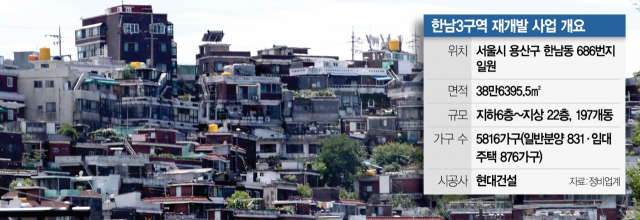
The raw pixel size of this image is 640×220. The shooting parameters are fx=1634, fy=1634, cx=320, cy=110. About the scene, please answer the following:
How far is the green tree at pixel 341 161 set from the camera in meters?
99.4

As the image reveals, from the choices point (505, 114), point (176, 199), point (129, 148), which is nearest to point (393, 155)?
point (129, 148)

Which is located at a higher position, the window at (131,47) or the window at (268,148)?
the window at (131,47)

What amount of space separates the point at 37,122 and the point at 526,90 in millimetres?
63834

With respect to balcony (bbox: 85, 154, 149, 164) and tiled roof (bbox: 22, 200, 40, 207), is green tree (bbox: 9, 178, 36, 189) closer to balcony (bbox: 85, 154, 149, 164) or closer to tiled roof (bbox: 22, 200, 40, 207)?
tiled roof (bbox: 22, 200, 40, 207)

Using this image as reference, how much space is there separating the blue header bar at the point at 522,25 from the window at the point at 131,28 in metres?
88.4

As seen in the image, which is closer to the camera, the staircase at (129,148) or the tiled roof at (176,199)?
the tiled roof at (176,199)

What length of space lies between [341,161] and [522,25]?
75.1m

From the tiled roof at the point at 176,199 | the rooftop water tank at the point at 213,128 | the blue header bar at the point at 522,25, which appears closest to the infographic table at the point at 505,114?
A: the blue header bar at the point at 522,25

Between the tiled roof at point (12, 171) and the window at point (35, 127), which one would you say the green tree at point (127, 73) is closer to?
the window at point (35, 127)

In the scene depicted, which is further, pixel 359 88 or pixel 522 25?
pixel 359 88

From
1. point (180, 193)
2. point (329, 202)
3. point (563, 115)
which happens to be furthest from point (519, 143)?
point (329, 202)

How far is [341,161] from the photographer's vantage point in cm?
9962

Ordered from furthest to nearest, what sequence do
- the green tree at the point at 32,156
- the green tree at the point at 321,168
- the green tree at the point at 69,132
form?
the green tree at the point at 321,168 → the green tree at the point at 69,132 → the green tree at the point at 32,156

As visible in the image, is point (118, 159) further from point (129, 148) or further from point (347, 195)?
point (347, 195)
